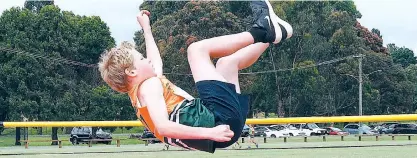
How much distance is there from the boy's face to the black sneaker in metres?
0.86

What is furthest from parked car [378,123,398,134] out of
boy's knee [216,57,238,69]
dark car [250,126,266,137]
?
boy's knee [216,57,238,69]

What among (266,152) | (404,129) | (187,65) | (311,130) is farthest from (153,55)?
(311,130)

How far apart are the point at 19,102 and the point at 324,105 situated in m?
18.9

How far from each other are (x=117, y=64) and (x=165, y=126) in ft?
1.80

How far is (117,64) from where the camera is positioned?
522 centimetres

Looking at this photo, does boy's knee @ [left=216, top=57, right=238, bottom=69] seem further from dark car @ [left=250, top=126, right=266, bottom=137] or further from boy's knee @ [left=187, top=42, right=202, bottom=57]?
dark car @ [left=250, top=126, right=266, bottom=137]

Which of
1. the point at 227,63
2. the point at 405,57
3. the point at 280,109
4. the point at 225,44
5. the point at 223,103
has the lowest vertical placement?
the point at 280,109

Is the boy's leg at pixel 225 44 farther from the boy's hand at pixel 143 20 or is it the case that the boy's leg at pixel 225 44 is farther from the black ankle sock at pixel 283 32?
the boy's hand at pixel 143 20

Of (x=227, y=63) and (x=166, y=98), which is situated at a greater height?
(x=227, y=63)

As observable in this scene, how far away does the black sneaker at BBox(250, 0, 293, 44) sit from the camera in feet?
18.3

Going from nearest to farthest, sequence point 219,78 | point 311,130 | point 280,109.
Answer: point 219,78
point 311,130
point 280,109

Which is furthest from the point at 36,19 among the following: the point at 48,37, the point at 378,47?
the point at 378,47

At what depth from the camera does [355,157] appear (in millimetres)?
13984

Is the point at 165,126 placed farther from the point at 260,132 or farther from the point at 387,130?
the point at 387,130
